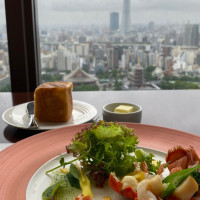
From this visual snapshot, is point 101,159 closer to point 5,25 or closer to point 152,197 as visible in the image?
point 152,197

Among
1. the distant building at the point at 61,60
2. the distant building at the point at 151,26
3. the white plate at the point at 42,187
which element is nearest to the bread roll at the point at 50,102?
the white plate at the point at 42,187

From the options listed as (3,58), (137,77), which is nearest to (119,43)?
(137,77)

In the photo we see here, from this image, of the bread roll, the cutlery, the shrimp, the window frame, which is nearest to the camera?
the shrimp

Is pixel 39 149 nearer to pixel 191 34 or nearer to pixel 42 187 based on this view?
pixel 42 187

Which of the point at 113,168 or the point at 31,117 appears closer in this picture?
the point at 113,168

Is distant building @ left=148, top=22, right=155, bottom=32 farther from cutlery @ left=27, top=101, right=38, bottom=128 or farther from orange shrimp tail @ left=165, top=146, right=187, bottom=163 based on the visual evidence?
orange shrimp tail @ left=165, top=146, right=187, bottom=163

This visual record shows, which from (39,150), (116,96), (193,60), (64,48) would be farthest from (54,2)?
(39,150)

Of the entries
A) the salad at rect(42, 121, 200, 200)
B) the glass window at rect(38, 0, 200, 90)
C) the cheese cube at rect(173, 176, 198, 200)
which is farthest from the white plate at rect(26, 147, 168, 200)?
the glass window at rect(38, 0, 200, 90)
